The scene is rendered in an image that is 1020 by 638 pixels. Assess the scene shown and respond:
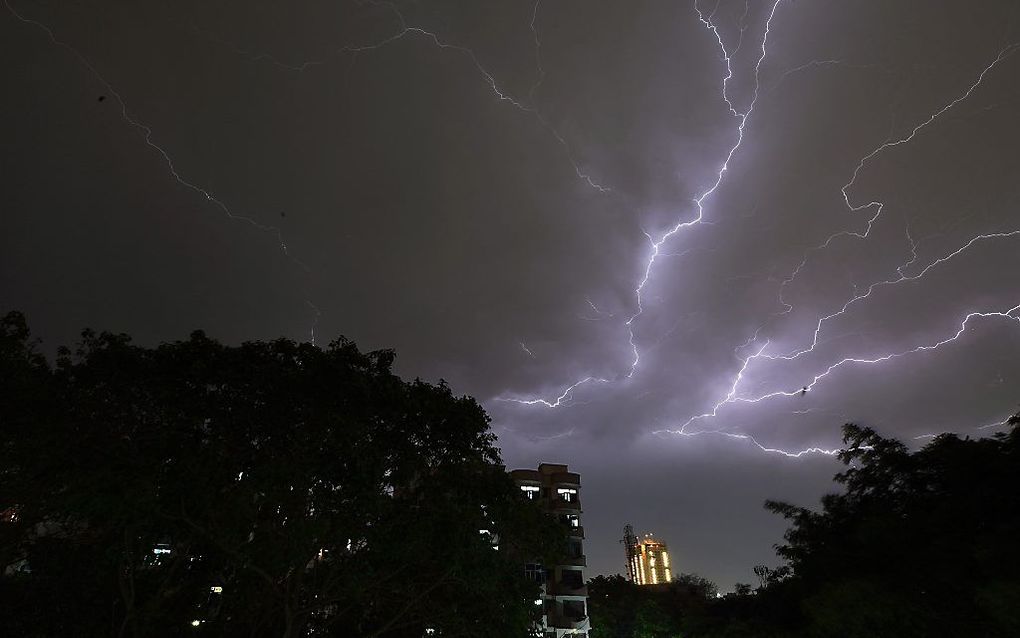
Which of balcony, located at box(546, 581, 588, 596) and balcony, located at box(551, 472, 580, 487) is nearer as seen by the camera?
balcony, located at box(546, 581, 588, 596)

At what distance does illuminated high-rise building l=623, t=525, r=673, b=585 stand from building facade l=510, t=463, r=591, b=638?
64521 millimetres

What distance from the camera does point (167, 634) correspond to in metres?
10.1

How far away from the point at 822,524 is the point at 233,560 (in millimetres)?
14554

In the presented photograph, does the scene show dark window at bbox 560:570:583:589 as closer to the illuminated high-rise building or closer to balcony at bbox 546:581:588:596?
balcony at bbox 546:581:588:596

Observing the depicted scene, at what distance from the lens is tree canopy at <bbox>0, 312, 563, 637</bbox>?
8141 mm

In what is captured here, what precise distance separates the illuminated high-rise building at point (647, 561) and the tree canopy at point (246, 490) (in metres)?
87.2

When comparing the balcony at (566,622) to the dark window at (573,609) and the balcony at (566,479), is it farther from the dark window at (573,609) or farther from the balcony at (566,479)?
the balcony at (566,479)

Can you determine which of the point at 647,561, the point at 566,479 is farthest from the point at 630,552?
the point at 566,479

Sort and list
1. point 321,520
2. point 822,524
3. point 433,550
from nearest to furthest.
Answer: point 321,520, point 433,550, point 822,524

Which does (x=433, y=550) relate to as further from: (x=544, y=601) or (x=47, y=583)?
(x=544, y=601)


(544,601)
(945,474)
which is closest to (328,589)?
(945,474)

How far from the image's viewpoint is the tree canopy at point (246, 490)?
8.14 meters

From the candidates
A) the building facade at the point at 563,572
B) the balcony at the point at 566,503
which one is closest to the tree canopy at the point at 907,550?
the building facade at the point at 563,572

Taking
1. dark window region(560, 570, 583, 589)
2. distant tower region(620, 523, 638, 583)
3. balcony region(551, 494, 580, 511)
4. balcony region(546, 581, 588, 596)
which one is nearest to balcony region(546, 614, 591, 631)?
balcony region(546, 581, 588, 596)
